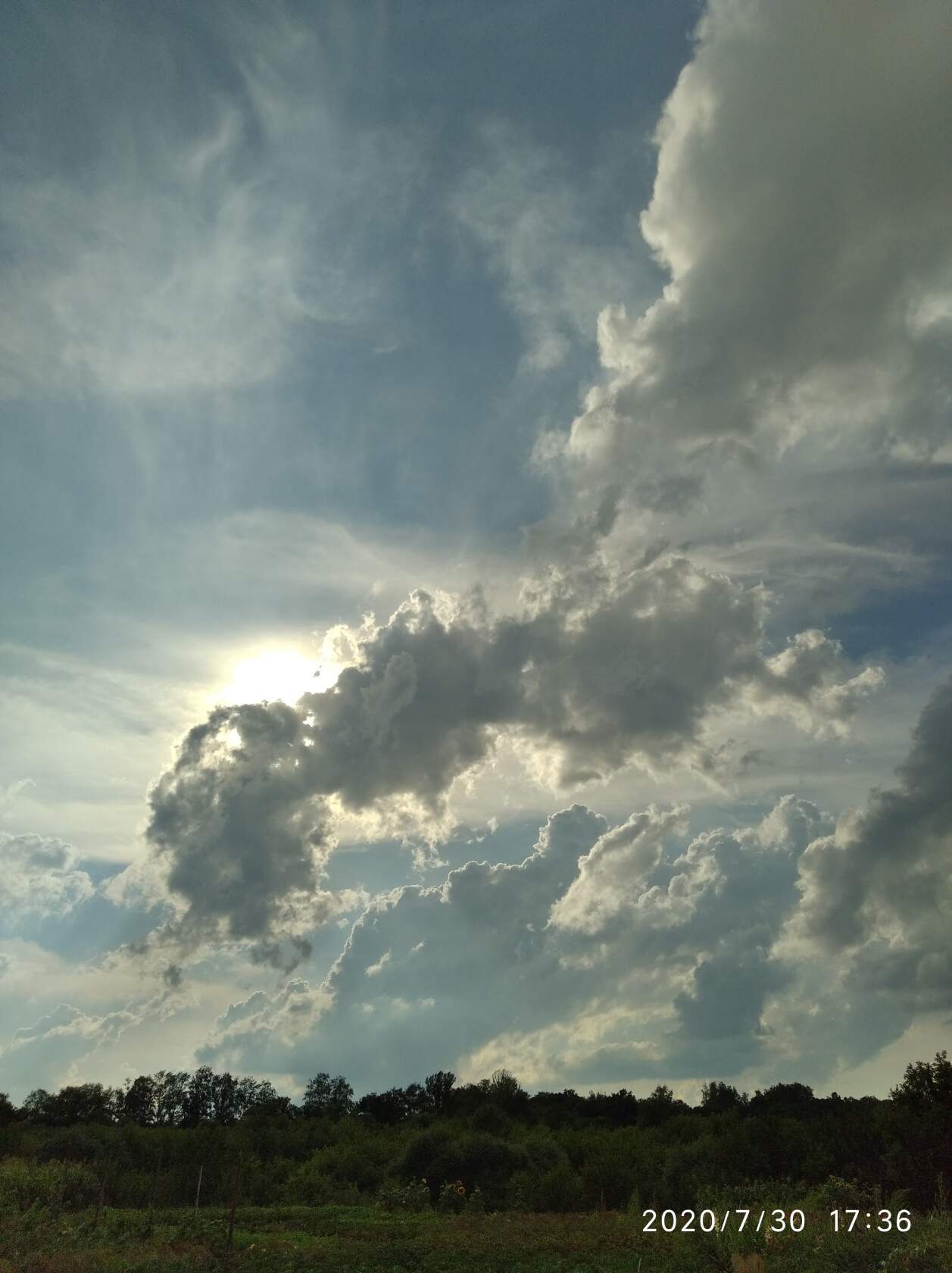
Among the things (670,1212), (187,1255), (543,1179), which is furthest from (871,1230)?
(543,1179)

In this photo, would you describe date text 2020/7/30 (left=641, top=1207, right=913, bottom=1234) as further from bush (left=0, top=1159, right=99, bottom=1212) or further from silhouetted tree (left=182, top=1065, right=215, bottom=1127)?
silhouetted tree (left=182, top=1065, right=215, bottom=1127)

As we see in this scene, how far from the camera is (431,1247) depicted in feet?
117

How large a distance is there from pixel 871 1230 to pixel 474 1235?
51.5 feet

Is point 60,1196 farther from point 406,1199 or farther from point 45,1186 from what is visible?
point 406,1199

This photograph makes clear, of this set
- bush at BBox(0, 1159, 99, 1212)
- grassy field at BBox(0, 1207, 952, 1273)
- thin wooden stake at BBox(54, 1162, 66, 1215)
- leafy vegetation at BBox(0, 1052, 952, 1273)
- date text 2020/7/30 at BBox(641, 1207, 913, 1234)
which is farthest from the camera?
bush at BBox(0, 1159, 99, 1212)

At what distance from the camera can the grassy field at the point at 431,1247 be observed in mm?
29562

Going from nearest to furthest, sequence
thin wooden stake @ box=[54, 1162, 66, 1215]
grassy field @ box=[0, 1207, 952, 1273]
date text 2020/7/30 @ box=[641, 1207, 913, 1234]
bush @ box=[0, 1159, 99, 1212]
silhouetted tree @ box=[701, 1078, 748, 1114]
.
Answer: grassy field @ box=[0, 1207, 952, 1273] → date text 2020/7/30 @ box=[641, 1207, 913, 1234] → thin wooden stake @ box=[54, 1162, 66, 1215] → bush @ box=[0, 1159, 99, 1212] → silhouetted tree @ box=[701, 1078, 748, 1114]

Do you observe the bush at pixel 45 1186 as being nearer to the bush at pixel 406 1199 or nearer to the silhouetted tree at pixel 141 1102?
the bush at pixel 406 1199

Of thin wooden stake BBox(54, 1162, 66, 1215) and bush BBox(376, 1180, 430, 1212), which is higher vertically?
thin wooden stake BBox(54, 1162, 66, 1215)

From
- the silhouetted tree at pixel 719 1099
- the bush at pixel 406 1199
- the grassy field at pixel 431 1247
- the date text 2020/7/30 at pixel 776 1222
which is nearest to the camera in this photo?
the grassy field at pixel 431 1247

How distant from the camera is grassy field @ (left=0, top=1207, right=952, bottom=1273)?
97.0ft

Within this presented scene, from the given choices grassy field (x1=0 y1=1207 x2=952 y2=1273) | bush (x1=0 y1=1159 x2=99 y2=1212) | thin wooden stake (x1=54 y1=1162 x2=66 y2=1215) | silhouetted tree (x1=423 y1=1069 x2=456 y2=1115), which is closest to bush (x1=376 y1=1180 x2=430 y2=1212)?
grassy field (x1=0 y1=1207 x2=952 y2=1273)

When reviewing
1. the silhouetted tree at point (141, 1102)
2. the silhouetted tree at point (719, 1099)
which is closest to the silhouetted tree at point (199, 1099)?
the silhouetted tree at point (141, 1102)

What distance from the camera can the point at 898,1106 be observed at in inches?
2112
